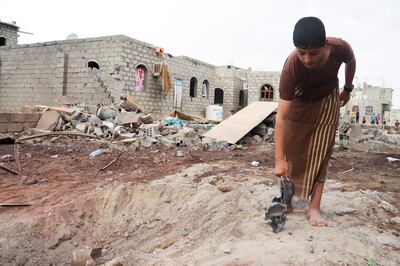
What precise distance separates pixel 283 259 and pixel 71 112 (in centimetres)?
857

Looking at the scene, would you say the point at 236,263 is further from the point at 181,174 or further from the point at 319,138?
the point at 181,174

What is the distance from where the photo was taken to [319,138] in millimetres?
2492

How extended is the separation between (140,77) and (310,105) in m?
12.6

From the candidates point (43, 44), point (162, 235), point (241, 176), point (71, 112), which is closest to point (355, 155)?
point (241, 176)

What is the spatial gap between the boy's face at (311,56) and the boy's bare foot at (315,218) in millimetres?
1049

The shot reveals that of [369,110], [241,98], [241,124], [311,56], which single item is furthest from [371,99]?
[311,56]

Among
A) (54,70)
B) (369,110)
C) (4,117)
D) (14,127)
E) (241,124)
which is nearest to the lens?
(4,117)

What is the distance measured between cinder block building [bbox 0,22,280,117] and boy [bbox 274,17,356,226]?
11387 mm

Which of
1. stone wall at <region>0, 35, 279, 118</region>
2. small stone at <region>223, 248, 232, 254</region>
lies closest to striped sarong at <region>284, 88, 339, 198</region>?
small stone at <region>223, 248, 232, 254</region>

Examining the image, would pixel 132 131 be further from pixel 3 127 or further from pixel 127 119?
pixel 3 127

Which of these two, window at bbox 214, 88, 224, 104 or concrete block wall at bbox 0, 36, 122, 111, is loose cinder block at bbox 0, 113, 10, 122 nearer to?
concrete block wall at bbox 0, 36, 122, 111

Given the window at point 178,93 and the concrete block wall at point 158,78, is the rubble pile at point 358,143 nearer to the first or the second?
the concrete block wall at point 158,78

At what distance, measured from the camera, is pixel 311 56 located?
6.77 ft

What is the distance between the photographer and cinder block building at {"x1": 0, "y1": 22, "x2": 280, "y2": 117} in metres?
13.4
